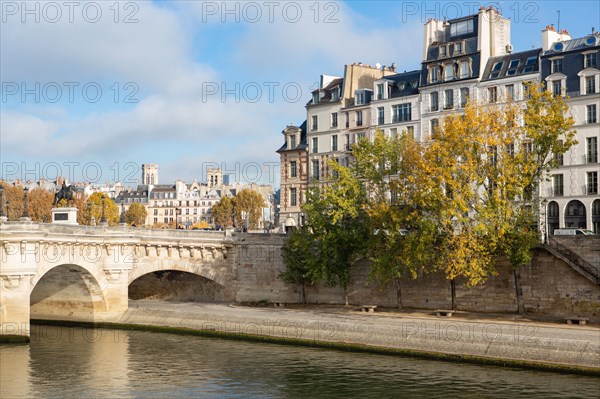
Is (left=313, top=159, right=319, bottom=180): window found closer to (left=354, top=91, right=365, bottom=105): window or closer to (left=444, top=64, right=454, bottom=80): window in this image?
(left=354, top=91, right=365, bottom=105): window

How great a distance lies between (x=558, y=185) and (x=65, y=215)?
121ft

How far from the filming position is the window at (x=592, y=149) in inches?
2547

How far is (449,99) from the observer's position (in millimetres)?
72500

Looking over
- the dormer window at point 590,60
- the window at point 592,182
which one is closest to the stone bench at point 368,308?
the window at point 592,182

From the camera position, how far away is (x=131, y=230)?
203 feet

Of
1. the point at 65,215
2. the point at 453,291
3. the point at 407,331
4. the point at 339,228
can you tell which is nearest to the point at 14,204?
the point at 65,215

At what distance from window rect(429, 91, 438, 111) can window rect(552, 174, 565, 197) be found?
12.0 meters

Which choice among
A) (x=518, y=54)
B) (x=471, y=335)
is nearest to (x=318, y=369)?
(x=471, y=335)

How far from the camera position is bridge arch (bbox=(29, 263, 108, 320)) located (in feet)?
193

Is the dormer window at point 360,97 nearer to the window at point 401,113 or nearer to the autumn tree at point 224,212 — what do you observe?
the window at point 401,113

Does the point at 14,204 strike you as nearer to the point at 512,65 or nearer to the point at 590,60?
the point at 512,65

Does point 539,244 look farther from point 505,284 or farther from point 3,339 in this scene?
point 3,339

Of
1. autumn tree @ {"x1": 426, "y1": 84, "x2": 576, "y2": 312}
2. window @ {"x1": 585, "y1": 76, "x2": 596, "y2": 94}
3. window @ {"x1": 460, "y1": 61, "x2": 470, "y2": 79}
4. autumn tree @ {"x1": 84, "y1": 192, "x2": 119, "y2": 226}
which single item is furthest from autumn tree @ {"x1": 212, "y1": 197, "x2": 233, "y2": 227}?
autumn tree @ {"x1": 426, "y1": 84, "x2": 576, "y2": 312}

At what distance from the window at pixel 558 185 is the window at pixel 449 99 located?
35.1ft
